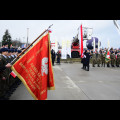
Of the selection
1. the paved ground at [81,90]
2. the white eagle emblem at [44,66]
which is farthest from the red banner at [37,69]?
the paved ground at [81,90]

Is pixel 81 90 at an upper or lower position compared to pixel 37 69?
lower

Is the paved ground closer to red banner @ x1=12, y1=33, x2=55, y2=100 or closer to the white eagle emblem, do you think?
red banner @ x1=12, y1=33, x2=55, y2=100

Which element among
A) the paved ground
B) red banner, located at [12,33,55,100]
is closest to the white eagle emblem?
red banner, located at [12,33,55,100]

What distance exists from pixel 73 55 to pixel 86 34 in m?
14.2

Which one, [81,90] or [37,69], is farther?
[81,90]

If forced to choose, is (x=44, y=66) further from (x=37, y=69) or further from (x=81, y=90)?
(x=81, y=90)

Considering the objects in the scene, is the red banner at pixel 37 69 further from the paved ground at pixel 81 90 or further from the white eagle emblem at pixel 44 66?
the paved ground at pixel 81 90

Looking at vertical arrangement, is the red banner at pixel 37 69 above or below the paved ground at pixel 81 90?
above

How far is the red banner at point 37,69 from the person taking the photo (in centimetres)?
295

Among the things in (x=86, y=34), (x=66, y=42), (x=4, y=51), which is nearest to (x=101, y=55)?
(x=86, y=34)

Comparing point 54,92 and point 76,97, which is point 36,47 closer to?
point 76,97

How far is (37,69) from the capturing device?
117 inches

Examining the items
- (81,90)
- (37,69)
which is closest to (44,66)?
(37,69)

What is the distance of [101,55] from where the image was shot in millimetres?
17891
